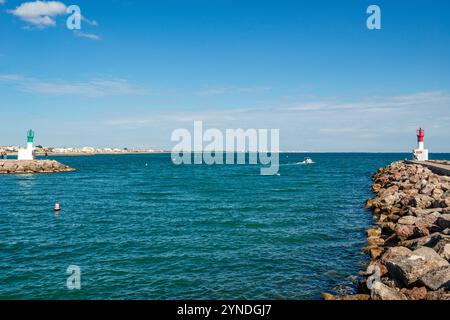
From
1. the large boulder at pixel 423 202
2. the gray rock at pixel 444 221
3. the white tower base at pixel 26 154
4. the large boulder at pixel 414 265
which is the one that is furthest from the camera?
the white tower base at pixel 26 154

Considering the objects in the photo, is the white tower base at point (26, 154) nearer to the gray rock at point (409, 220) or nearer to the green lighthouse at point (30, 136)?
the green lighthouse at point (30, 136)

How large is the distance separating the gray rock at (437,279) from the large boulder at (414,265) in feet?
0.89

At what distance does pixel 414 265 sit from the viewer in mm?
12852

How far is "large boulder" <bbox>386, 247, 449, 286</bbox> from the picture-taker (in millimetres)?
12680

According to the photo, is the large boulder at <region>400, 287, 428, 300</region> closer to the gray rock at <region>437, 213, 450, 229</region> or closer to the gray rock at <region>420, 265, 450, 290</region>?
the gray rock at <region>420, 265, 450, 290</region>

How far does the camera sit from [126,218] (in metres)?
30.2

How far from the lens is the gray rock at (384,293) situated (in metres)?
11.6

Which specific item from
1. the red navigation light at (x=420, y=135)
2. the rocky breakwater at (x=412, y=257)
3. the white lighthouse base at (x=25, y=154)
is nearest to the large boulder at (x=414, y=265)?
the rocky breakwater at (x=412, y=257)

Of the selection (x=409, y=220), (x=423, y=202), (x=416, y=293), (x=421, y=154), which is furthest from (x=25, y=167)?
(x=416, y=293)

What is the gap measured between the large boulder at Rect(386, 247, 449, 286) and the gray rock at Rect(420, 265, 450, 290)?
271mm

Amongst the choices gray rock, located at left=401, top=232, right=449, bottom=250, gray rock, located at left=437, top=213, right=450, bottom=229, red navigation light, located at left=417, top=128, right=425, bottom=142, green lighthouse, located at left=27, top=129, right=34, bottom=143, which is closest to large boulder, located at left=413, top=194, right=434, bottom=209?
gray rock, located at left=437, top=213, right=450, bottom=229

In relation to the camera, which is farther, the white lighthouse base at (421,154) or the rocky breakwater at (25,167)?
the rocky breakwater at (25,167)
